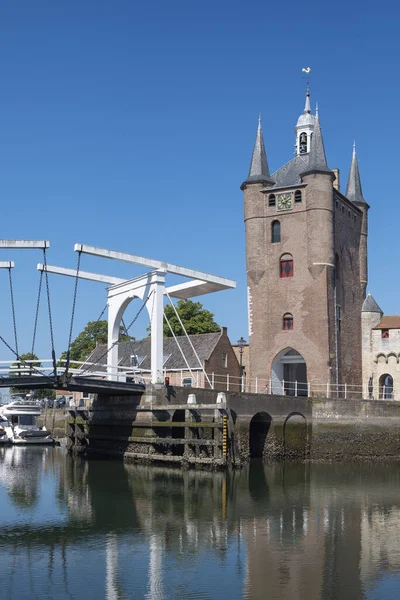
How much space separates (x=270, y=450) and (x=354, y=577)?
1864 centimetres

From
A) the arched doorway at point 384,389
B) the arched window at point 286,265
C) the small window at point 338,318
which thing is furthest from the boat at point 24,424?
the arched doorway at point 384,389

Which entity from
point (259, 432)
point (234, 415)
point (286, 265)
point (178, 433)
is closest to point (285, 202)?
point (286, 265)

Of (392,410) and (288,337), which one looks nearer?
(392,410)

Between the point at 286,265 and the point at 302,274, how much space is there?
1.13 metres

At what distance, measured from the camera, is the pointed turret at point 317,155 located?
1374 inches

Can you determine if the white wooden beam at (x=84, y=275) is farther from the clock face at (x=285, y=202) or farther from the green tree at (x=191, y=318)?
the green tree at (x=191, y=318)

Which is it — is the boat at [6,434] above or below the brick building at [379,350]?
below

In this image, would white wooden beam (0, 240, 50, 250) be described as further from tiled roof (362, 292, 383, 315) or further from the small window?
tiled roof (362, 292, 383, 315)

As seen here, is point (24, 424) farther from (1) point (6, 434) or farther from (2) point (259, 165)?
(2) point (259, 165)

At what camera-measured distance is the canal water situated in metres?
10.6

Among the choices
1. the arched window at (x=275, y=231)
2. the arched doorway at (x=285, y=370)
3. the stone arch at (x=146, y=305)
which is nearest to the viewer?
the stone arch at (x=146, y=305)

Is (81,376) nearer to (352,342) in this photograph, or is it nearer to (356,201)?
(352,342)

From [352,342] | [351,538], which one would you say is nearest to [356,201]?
[352,342]

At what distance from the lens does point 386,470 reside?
27328mm
